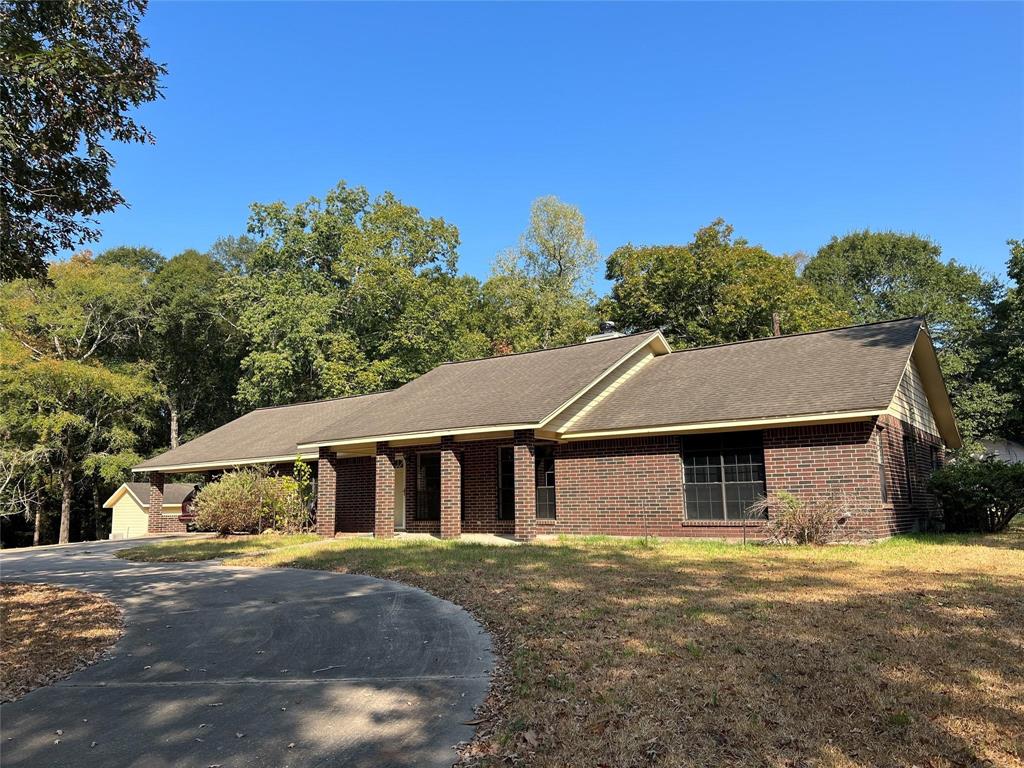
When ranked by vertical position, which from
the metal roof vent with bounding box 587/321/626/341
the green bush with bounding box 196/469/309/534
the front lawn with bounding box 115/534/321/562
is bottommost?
the front lawn with bounding box 115/534/321/562

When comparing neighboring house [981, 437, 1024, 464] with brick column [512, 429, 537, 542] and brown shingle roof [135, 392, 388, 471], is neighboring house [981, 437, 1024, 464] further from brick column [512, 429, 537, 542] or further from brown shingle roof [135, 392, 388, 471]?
brown shingle roof [135, 392, 388, 471]

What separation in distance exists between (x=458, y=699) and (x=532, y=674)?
66 cm

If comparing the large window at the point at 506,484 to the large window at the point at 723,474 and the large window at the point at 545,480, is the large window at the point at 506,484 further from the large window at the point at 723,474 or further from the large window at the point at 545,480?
the large window at the point at 723,474

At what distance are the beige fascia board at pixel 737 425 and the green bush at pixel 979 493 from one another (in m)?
4.21

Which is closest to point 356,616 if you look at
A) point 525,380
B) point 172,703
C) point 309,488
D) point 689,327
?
point 172,703

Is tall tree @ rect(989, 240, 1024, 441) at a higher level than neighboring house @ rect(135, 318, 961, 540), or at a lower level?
higher

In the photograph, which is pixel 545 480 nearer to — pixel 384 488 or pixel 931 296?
pixel 384 488

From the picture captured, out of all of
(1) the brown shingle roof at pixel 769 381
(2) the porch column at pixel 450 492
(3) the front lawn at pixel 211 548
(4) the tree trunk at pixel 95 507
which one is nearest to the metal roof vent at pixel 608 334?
(1) the brown shingle roof at pixel 769 381

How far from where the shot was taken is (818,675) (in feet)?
16.0

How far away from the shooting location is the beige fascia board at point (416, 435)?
14.9 m

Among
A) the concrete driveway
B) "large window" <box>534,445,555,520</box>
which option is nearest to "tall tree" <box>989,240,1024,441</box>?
"large window" <box>534,445,555,520</box>

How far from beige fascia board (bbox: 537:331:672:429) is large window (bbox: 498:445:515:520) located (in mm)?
2822

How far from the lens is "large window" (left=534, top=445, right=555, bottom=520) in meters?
17.0

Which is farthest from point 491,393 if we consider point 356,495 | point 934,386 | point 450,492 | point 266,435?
point 934,386
